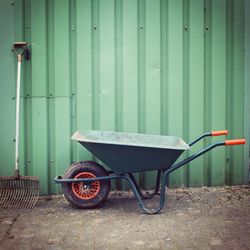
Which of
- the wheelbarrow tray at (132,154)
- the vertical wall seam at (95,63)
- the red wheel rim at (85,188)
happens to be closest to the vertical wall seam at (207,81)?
the wheelbarrow tray at (132,154)

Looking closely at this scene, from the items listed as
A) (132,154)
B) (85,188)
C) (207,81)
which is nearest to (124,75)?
(207,81)

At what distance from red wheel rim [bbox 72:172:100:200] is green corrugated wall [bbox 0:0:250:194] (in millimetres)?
554

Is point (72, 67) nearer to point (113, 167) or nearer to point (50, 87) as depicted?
point (50, 87)

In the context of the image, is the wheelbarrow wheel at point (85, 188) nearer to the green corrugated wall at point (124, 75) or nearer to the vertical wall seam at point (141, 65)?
the green corrugated wall at point (124, 75)

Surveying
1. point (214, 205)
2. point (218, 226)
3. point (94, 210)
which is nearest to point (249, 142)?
point (214, 205)

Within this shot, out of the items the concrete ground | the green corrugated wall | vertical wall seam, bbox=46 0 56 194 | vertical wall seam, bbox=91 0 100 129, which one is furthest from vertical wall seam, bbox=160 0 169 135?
vertical wall seam, bbox=46 0 56 194

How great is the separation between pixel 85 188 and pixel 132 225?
0.69 metres

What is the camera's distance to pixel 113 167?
393 centimetres

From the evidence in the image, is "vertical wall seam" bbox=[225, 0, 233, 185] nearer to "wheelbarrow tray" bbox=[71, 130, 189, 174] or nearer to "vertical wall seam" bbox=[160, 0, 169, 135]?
"vertical wall seam" bbox=[160, 0, 169, 135]

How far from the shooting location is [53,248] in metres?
3.14

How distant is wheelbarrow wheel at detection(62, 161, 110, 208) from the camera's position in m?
4.04

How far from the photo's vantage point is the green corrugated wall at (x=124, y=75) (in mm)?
4457

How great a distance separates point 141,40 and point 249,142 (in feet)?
5.88

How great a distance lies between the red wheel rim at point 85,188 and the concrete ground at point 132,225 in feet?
0.50
